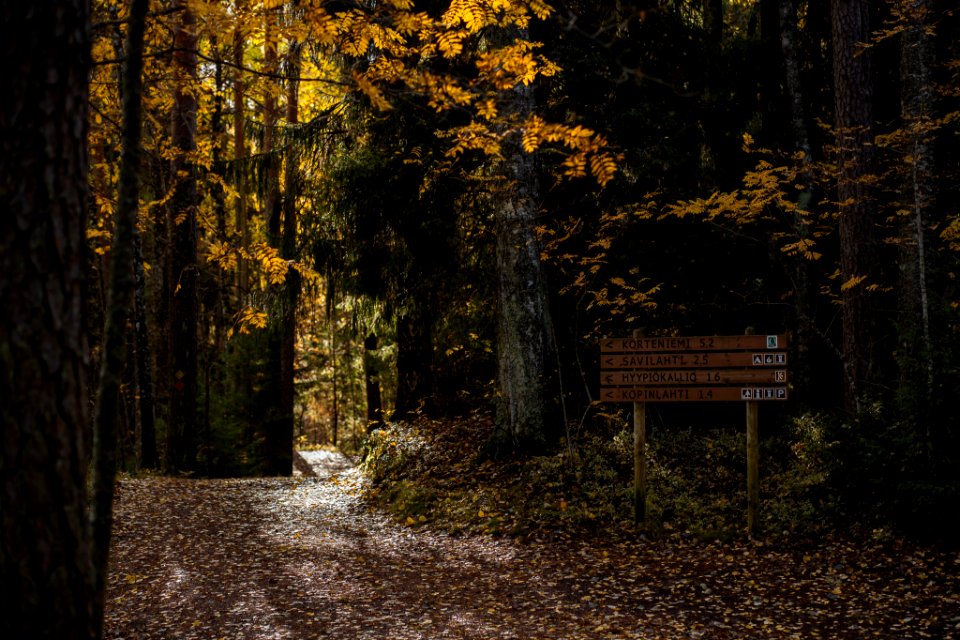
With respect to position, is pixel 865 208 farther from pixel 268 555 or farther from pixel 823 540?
pixel 268 555

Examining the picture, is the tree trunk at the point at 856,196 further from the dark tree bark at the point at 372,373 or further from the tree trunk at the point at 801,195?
the dark tree bark at the point at 372,373

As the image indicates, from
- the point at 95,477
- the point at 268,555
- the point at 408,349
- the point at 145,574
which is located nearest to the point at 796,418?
the point at 408,349

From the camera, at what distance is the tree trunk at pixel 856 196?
→ 897 cm

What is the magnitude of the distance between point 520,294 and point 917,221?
4.78m

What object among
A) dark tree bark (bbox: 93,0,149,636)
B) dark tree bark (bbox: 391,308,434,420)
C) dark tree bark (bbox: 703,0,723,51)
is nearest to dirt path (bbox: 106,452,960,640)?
dark tree bark (bbox: 93,0,149,636)

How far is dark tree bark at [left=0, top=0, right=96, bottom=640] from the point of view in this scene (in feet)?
7.68

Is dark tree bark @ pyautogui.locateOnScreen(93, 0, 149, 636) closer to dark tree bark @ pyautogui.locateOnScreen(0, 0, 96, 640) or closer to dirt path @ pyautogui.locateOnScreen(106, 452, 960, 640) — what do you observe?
dark tree bark @ pyautogui.locateOnScreen(0, 0, 96, 640)

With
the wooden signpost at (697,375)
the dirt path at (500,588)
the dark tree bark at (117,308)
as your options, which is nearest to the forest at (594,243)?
the dirt path at (500,588)

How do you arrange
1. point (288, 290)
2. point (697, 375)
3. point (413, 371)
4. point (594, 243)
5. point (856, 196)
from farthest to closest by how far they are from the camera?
point (413, 371), point (288, 290), point (594, 243), point (856, 196), point (697, 375)

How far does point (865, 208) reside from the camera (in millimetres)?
9070

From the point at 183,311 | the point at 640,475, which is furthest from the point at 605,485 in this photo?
the point at 183,311

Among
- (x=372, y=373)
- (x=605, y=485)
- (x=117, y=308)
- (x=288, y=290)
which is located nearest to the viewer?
(x=117, y=308)

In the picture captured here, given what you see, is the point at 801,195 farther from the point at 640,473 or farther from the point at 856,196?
the point at 640,473

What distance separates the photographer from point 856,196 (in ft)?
29.8
